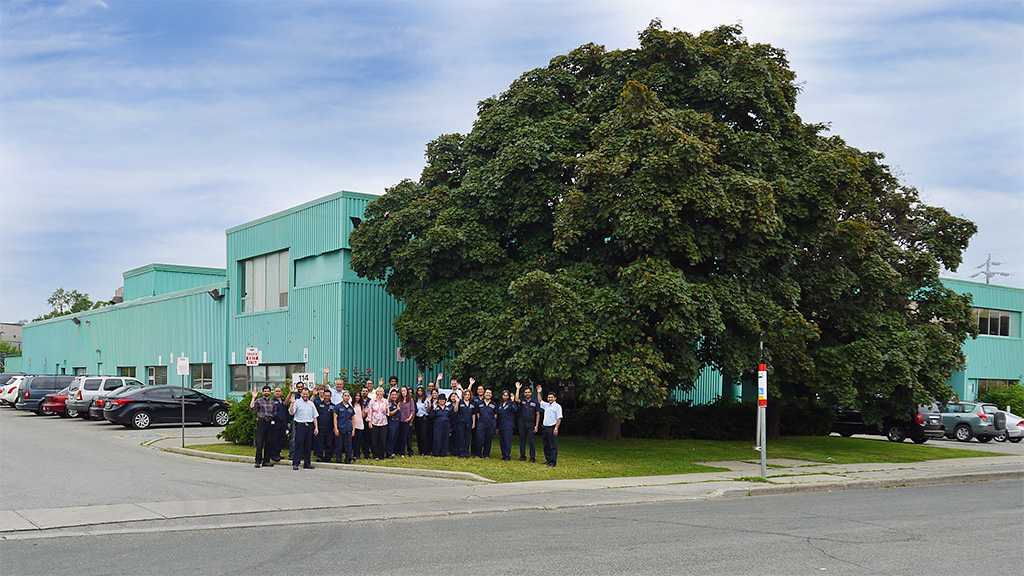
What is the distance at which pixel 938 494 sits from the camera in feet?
53.4

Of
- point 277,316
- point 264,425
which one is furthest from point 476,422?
point 277,316

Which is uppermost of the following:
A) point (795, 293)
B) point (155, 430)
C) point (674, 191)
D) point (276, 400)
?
point (674, 191)

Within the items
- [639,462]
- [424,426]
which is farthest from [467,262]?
[639,462]

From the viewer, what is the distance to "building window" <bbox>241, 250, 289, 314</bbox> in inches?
1356

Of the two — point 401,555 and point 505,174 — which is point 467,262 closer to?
point 505,174

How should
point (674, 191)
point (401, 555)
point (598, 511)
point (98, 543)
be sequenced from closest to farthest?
point (401, 555) < point (98, 543) < point (598, 511) < point (674, 191)

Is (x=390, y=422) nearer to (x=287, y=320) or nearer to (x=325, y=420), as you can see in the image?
(x=325, y=420)

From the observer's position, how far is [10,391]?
44.1m

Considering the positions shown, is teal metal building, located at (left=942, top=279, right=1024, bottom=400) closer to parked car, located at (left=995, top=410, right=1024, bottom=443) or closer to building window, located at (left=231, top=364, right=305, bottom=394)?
parked car, located at (left=995, top=410, right=1024, bottom=443)

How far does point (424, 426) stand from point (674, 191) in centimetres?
788

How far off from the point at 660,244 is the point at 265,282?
19750mm

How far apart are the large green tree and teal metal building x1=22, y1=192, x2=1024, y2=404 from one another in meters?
2.73

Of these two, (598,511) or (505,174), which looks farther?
(505,174)

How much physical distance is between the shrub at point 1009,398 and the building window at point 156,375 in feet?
133
